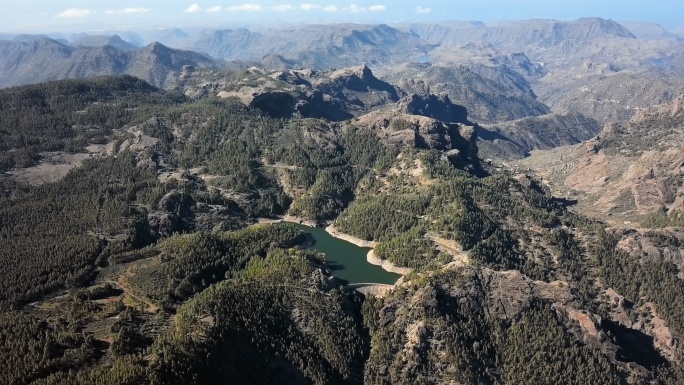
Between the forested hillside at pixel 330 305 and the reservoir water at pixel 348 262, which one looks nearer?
the forested hillside at pixel 330 305

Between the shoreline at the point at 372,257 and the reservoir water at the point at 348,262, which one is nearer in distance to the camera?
the reservoir water at the point at 348,262

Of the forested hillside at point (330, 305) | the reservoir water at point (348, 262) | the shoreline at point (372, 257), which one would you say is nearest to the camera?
the forested hillside at point (330, 305)

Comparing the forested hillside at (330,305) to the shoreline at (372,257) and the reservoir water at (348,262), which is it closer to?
the shoreline at (372,257)

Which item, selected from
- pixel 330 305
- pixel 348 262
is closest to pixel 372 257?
pixel 348 262

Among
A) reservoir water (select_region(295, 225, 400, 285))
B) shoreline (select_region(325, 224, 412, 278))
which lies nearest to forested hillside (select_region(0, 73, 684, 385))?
shoreline (select_region(325, 224, 412, 278))

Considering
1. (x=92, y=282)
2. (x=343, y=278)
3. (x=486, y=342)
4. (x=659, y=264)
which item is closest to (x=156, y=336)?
(x=92, y=282)

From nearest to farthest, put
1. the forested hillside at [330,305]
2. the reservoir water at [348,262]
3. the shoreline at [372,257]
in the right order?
the forested hillside at [330,305]
the reservoir water at [348,262]
the shoreline at [372,257]

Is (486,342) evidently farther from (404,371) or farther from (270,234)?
(270,234)

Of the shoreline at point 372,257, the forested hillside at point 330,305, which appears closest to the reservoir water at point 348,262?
the shoreline at point 372,257

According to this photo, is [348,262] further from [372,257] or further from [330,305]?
[330,305]
